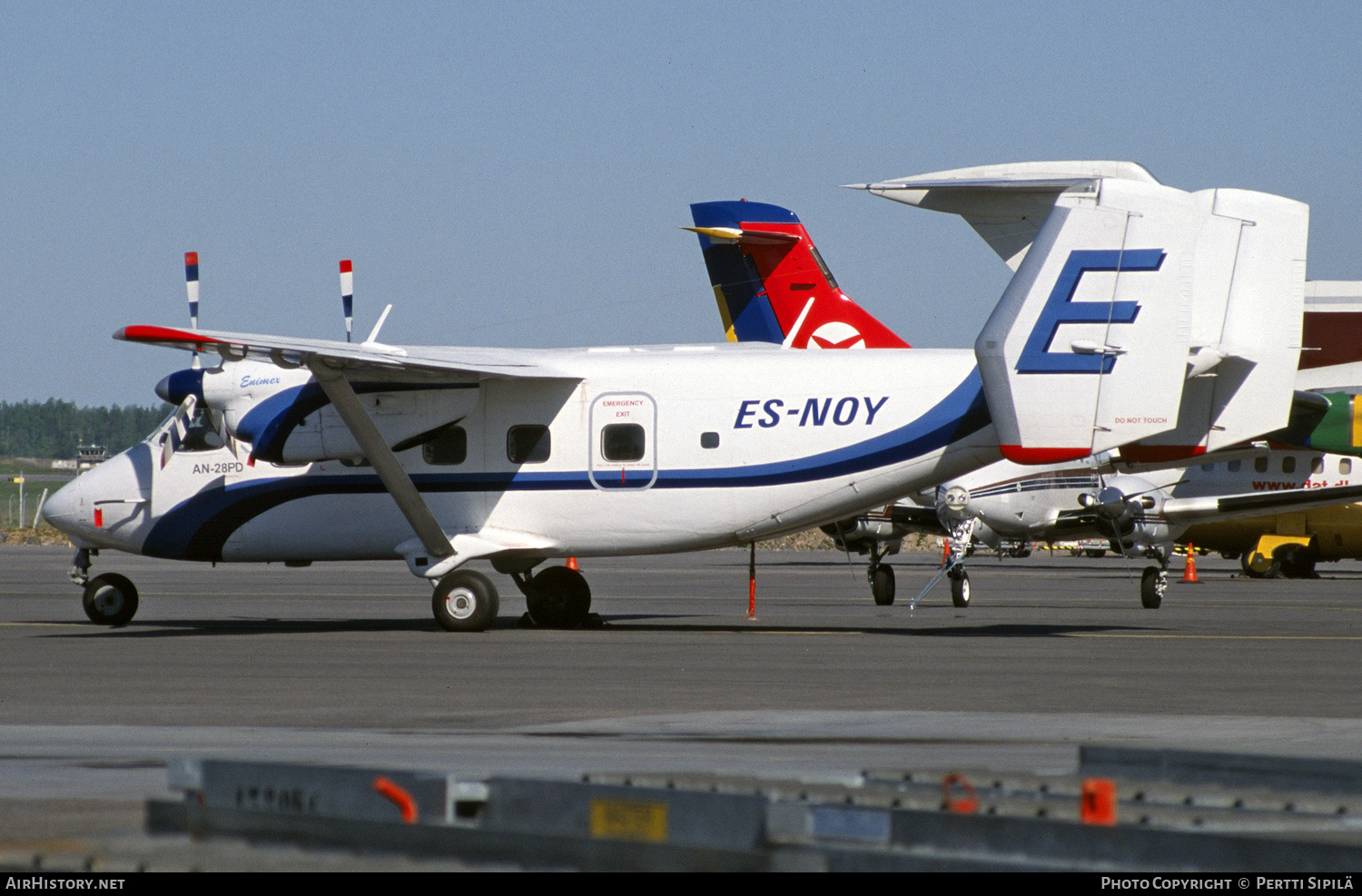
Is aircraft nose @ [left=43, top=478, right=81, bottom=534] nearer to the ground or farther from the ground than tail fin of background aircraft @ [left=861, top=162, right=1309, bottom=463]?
nearer to the ground

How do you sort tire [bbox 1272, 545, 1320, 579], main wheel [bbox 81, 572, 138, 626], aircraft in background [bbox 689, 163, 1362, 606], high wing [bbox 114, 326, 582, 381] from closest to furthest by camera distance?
high wing [bbox 114, 326, 582, 381] < main wheel [bbox 81, 572, 138, 626] < aircraft in background [bbox 689, 163, 1362, 606] < tire [bbox 1272, 545, 1320, 579]

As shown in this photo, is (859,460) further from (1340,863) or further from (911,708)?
(1340,863)

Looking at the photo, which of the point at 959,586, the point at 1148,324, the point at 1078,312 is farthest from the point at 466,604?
the point at 959,586

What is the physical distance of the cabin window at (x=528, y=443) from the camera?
19.2 metres

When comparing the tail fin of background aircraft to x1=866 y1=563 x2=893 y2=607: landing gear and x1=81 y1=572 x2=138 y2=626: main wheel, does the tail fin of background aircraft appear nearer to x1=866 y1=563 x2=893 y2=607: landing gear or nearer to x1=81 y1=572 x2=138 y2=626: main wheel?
x1=866 y1=563 x2=893 y2=607: landing gear

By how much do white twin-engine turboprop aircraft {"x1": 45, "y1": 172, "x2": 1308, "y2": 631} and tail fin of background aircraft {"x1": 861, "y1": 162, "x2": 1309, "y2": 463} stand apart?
0.08ft

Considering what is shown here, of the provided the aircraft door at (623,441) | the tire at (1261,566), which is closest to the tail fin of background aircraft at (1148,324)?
the aircraft door at (623,441)

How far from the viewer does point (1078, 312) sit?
1678 cm

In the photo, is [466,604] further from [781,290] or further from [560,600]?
[781,290]

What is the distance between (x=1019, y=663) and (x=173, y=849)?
36.4ft

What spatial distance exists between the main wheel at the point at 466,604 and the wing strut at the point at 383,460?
19.2 inches

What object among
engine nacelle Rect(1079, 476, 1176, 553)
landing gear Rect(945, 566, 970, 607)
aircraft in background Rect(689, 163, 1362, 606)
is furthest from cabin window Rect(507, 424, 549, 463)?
engine nacelle Rect(1079, 476, 1176, 553)

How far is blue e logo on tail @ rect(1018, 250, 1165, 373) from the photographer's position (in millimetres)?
16656

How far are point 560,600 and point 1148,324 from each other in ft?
26.9
